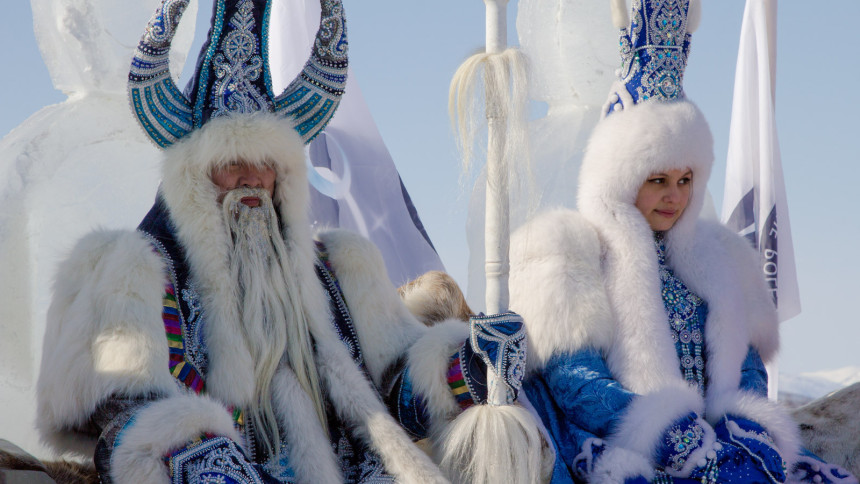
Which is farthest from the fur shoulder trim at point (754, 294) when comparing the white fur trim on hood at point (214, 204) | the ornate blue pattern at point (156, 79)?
the ornate blue pattern at point (156, 79)

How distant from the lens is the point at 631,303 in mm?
2904

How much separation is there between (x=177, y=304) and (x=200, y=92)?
69cm

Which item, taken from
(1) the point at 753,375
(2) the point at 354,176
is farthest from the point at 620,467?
(2) the point at 354,176

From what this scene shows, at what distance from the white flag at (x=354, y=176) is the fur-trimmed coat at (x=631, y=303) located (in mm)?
2005

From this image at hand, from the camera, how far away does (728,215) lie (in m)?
4.82

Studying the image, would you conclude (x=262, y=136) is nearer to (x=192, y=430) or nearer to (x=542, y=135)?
(x=192, y=430)

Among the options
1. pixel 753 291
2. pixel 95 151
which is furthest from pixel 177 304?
pixel 753 291

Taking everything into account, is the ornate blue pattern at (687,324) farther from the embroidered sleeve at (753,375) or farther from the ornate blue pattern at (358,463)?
the ornate blue pattern at (358,463)

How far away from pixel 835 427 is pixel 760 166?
1907 mm

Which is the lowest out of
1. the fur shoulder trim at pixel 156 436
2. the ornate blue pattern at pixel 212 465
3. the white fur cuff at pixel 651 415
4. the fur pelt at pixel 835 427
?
the fur pelt at pixel 835 427

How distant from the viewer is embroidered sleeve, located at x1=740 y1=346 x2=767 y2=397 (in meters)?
3.00

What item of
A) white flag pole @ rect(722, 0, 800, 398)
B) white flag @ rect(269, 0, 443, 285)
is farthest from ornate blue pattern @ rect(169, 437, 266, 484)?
white flag pole @ rect(722, 0, 800, 398)

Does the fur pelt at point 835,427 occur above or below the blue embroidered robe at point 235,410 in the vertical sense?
below

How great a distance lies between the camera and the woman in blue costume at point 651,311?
2.64m
